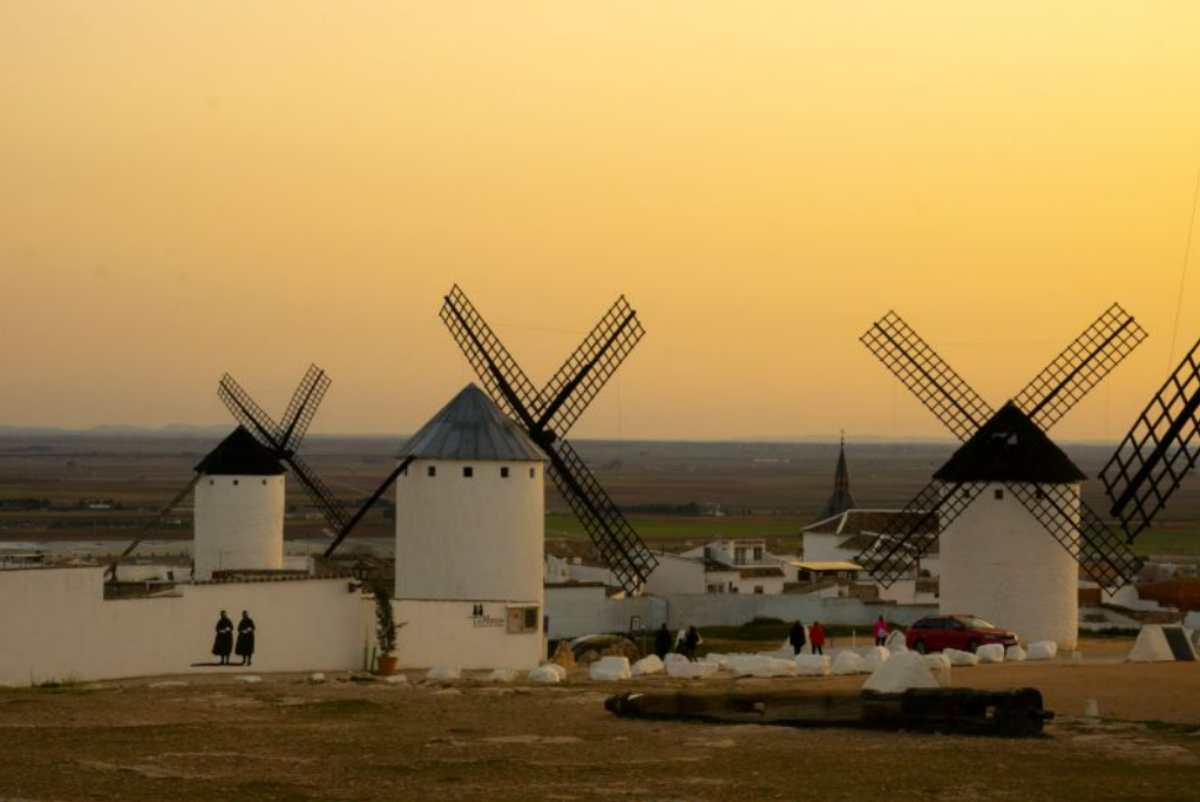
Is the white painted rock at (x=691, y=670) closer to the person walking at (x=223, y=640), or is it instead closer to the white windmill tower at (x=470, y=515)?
the white windmill tower at (x=470, y=515)

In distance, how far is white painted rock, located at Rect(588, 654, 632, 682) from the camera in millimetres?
34588

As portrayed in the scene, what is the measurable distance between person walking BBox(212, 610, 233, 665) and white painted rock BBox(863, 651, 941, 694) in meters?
12.1

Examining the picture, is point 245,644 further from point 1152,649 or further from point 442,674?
point 1152,649

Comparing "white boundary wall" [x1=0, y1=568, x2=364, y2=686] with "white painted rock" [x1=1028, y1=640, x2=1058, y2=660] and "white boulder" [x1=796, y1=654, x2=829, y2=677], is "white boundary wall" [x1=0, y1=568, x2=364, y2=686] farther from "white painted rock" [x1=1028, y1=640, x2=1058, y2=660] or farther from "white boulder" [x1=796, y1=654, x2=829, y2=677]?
"white painted rock" [x1=1028, y1=640, x2=1058, y2=660]

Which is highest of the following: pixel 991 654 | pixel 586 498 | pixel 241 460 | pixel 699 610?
pixel 241 460

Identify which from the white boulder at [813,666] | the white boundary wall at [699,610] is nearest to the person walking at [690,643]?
the white boulder at [813,666]

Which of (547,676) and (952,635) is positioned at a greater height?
(952,635)

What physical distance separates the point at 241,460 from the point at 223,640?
82.6ft

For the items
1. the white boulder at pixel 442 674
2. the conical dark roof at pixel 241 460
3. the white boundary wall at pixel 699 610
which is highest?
the conical dark roof at pixel 241 460

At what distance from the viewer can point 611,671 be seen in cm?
3478

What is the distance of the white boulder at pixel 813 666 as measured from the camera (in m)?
35.1

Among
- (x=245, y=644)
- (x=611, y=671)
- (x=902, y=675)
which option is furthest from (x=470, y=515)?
(x=902, y=675)

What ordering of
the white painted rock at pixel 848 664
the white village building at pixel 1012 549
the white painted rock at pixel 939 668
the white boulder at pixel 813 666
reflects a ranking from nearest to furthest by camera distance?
the white painted rock at pixel 939 668 < the white boulder at pixel 813 666 < the white painted rock at pixel 848 664 < the white village building at pixel 1012 549

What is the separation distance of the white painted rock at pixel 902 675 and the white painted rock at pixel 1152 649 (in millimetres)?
12716
